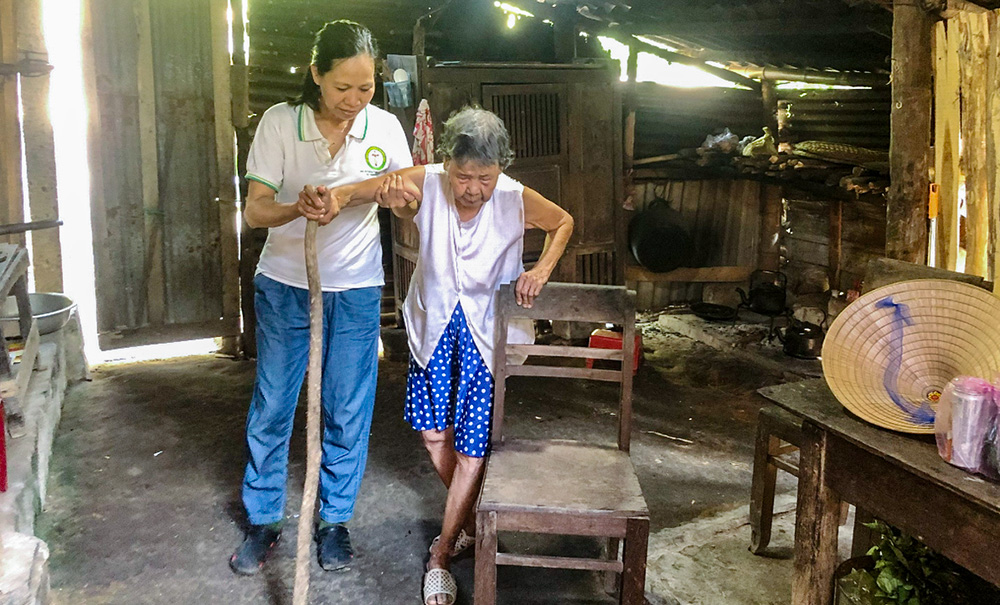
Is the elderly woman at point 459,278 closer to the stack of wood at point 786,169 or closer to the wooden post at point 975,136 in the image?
the wooden post at point 975,136

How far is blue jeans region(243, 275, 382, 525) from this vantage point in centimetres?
324

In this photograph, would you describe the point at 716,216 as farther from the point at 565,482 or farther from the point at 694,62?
the point at 565,482

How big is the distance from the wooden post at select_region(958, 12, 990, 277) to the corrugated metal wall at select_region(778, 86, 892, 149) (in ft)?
8.57

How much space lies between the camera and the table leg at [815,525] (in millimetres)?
2424

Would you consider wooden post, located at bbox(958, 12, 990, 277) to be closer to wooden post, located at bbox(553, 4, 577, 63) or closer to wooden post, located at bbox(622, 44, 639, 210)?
wooden post, located at bbox(553, 4, 577, 63)

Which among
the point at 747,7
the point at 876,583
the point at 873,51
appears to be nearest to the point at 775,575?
the point at 876,583

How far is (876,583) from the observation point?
2514 mm

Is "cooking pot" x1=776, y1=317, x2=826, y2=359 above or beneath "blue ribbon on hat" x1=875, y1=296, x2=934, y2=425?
beneath

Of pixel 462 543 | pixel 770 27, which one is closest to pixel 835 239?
pixel 770 27

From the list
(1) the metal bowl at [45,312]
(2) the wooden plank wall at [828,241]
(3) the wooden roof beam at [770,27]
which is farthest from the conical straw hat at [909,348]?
(2) the wooden plank wall at [828,241]

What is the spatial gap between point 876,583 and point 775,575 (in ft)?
3.16

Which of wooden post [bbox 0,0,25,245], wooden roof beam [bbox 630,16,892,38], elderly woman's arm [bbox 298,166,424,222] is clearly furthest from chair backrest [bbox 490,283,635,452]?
wooden post [bbox 0,0,25,245]

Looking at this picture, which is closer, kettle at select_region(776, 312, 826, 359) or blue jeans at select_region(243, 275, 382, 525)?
blue jeans at select_region(243, 275, 382, 525)

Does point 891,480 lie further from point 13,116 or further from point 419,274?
point 13,116
